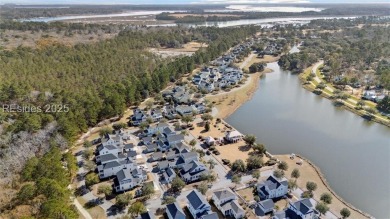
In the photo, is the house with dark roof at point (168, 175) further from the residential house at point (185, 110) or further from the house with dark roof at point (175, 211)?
the residential house at point (185, 110)

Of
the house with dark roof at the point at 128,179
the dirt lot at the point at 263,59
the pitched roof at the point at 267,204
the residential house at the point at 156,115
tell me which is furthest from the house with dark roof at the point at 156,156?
the dirt lot at the point at 263,59

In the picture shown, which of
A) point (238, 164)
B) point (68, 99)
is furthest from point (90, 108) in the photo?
point (238, 164)

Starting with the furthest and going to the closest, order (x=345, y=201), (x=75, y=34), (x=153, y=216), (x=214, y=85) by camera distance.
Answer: (x=75, y=34), (x=214, y=85), (x=345, y=201), (x=153, y=216)

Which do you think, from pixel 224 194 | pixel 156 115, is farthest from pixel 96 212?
pixel 156 115

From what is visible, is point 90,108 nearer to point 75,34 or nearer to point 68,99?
point 68,99

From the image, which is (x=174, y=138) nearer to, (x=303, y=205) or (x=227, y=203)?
(x=227, y=203)

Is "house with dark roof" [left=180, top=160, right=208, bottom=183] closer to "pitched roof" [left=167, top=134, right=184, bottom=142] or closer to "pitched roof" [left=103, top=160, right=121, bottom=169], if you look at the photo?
"pitched roof" [left=167, top=134, right=184, bottom=142]
